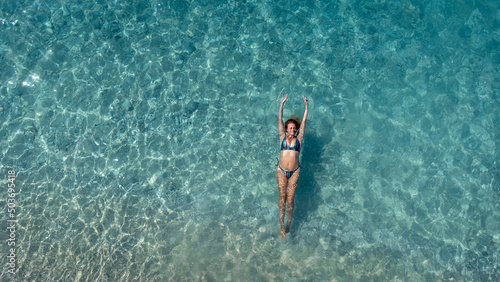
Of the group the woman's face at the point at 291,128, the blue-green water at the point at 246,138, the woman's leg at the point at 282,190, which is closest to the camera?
the woman's face at the point at 291,128

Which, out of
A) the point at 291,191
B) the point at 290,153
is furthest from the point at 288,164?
the point at 291,191

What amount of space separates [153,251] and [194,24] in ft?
14.2

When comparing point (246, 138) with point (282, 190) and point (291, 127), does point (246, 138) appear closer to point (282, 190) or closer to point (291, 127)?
point (291, 127)

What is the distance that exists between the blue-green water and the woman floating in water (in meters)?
0.48

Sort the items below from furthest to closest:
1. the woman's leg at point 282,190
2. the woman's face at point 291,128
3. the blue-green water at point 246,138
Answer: the blue-green water at point 246,138, the woman's leg at point 282,190, the woman's face at point 291,128

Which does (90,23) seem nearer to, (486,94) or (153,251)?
(153,251)

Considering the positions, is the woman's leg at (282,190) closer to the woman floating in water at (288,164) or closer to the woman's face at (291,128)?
the woman floating in water at (288,164)

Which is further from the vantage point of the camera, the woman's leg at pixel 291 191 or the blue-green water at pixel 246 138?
the blue-green water at pixel 246 138

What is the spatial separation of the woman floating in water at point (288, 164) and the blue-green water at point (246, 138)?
481 mm

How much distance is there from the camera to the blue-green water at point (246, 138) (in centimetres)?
641

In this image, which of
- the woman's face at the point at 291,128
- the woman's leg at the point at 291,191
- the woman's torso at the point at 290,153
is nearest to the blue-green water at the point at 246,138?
the woman's leg at the point at 291,191

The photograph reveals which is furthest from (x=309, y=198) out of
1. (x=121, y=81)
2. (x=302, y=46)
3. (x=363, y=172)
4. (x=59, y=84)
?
(x=59, y=84)

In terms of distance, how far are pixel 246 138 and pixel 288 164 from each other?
3.95 ft

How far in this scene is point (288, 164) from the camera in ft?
20.1
